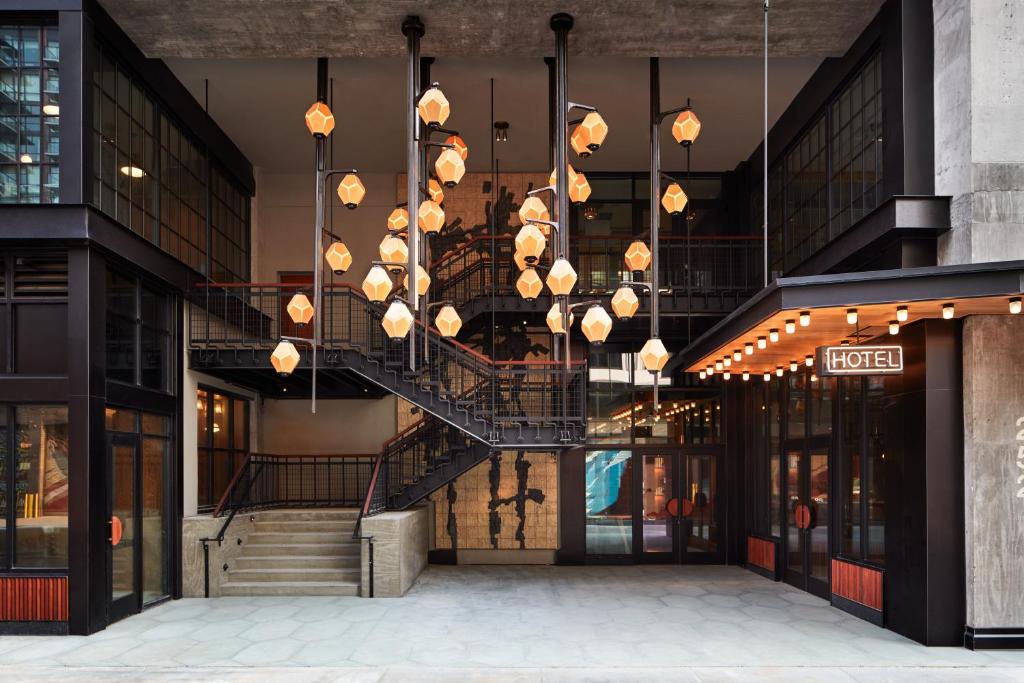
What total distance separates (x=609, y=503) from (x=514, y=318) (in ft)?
13.4

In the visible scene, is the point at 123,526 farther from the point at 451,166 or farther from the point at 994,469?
the point at 994,469

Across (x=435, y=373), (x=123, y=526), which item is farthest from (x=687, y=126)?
(x=123, y=526)

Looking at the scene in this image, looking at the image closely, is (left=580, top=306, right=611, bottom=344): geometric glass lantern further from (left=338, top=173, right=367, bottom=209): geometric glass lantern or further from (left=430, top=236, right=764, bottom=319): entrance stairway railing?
(left=430, top=236, right=764, bottom=319): entrance stairway railing

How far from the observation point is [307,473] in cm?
1609

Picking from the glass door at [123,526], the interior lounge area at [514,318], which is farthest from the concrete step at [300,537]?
the glass door at [123,526]

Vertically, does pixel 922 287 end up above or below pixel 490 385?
above

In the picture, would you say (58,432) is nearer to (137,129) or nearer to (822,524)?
(137,129)

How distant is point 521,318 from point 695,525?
526 centimetres

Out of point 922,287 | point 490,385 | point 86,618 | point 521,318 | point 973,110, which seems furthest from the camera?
point 521,318

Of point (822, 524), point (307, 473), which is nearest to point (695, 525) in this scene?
point (822, 524)

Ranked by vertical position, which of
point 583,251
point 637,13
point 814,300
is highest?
point 637,13

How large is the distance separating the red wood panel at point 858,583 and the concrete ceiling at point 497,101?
7204 millimetres

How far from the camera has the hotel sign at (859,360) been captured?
845cm

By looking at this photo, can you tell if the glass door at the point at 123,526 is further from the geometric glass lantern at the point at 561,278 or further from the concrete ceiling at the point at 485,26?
the geometric glass lantern at the point at 561,278
